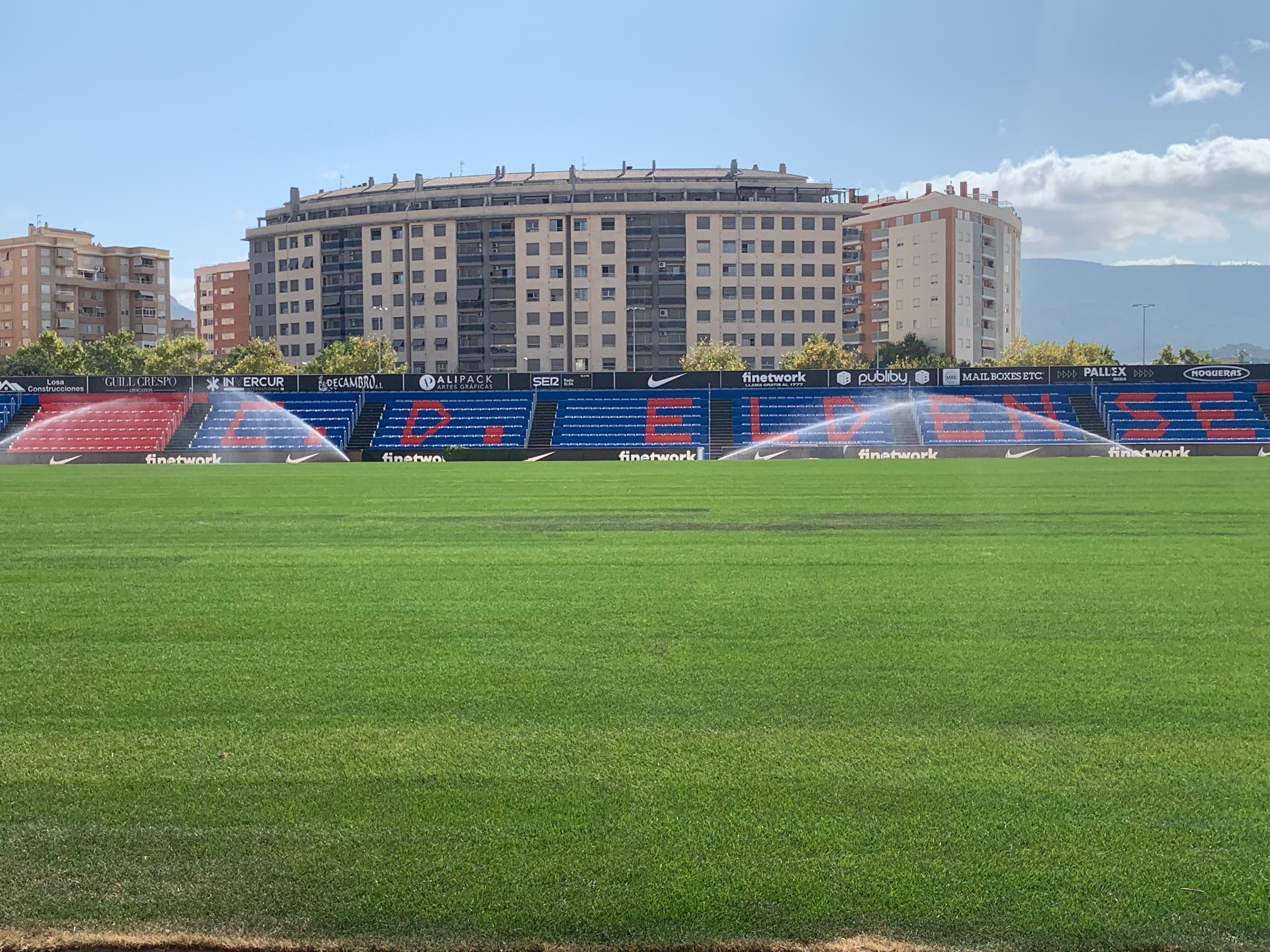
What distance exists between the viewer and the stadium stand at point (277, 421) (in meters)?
43.7

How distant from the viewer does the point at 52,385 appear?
1859 inches

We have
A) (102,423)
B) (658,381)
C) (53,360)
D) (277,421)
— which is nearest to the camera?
(102,423)

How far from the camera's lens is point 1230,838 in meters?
3.95

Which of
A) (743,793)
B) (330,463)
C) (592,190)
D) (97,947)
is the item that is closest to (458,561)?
(743,793)

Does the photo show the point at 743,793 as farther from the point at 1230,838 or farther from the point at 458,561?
the point at 458,561

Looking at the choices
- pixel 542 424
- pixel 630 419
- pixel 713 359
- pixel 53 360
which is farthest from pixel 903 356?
pixel 53 360

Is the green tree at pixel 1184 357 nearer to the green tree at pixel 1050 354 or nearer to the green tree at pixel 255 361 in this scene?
the green tree at pixel 1050 354

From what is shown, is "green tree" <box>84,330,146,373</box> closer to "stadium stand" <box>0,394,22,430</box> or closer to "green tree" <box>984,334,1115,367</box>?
"stadium stand" <box>0,394,22,430</box>

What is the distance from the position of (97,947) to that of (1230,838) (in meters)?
3.85

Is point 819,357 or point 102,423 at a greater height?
point 819,357

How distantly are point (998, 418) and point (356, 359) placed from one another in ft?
161

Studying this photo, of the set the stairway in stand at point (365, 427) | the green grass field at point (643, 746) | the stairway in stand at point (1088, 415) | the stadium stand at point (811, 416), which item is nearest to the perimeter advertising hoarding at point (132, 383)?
the stairway in stand at point (365, 427)

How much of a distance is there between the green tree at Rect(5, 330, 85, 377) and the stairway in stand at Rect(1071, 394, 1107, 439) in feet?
195

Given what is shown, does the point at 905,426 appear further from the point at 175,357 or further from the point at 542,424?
the point at 175,357
